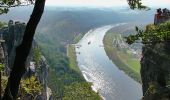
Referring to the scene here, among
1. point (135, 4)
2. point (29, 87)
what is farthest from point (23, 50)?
point (29, 87)

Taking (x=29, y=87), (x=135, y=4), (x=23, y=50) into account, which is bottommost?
(x=29, y=87)

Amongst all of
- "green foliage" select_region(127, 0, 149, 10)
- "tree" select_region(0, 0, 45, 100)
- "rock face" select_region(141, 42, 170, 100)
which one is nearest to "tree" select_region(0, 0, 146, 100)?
"tree" select_region(0, 0, 45, 100)

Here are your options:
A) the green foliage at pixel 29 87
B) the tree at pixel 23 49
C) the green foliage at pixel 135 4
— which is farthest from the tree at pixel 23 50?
the green foliage at pixel 29 87

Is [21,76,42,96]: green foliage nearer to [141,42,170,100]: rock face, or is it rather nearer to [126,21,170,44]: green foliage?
[141,42,170,100]: rock face

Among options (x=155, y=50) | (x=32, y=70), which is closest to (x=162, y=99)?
(x=155, y=50)

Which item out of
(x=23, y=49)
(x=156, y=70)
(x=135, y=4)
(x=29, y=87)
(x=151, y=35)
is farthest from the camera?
(x=156, y=70)

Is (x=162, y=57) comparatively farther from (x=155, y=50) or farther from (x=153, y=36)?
(x=153, y=36)

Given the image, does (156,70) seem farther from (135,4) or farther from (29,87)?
(135,4)

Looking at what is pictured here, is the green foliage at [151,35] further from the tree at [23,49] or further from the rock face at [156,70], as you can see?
the rock face at [156,70]
